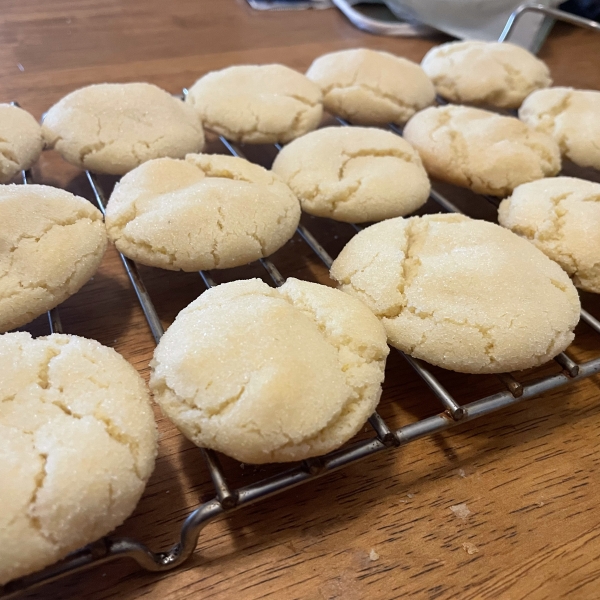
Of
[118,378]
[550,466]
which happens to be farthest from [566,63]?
[118,378]

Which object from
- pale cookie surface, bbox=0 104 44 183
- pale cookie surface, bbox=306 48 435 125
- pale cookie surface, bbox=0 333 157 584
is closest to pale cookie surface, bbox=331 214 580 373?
pale cookie surface, bbox=0 333 157 584

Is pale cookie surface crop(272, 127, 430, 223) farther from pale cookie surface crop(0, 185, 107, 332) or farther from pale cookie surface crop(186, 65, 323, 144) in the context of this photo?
pale cookie surface crop(0, 185, 107, 332)

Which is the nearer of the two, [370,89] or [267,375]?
[267,375]

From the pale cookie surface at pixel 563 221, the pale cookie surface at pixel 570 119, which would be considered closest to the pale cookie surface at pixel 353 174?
the pale cookie surface at pixel 563 221

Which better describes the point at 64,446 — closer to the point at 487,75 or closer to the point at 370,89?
the point at 370,89

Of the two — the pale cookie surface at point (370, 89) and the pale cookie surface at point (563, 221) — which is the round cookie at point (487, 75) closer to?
the pale cookie surface at point (370, 89)

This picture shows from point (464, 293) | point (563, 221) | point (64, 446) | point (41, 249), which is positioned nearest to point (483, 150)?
point (563, 221)

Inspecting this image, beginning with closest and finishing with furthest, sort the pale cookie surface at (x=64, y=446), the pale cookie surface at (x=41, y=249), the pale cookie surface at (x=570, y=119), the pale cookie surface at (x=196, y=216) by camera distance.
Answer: the pale cookie surface at (x=64, y=446) → the pale cookie surface at (x=41, y=249) → the pale cookie surface at (x=196, y=216) → the pale cookie surface at (x=570, y=119)

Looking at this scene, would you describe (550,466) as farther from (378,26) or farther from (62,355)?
(378,26)
